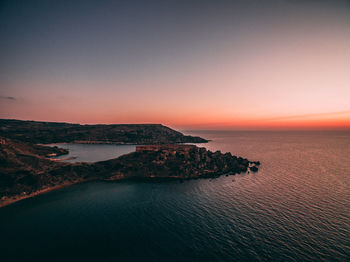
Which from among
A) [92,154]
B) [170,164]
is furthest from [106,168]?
[92,154]

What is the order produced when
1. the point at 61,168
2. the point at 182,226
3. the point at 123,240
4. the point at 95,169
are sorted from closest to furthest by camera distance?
the point at 123,240
the point at 182,226
the point at 61,168
the point at 95,169

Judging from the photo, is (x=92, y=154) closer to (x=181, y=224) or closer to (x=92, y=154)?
(x=92, y=154)

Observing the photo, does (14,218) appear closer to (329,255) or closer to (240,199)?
(240,199)

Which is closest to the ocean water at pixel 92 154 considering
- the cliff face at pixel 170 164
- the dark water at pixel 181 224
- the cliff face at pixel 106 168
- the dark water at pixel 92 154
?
the dark water at pixel 92 154

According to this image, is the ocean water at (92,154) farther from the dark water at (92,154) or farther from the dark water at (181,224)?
the dark water at (181,224)

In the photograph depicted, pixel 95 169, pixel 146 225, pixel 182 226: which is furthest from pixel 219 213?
pixel 95 169

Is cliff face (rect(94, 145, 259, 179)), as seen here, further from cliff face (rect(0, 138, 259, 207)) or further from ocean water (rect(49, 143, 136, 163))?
ocean water (rect(49, 143, 136, 163))

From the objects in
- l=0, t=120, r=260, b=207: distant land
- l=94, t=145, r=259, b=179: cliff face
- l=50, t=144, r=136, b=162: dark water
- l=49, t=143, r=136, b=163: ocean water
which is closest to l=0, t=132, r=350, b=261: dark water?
l=0, t=120, r=260, b=207: distant land
